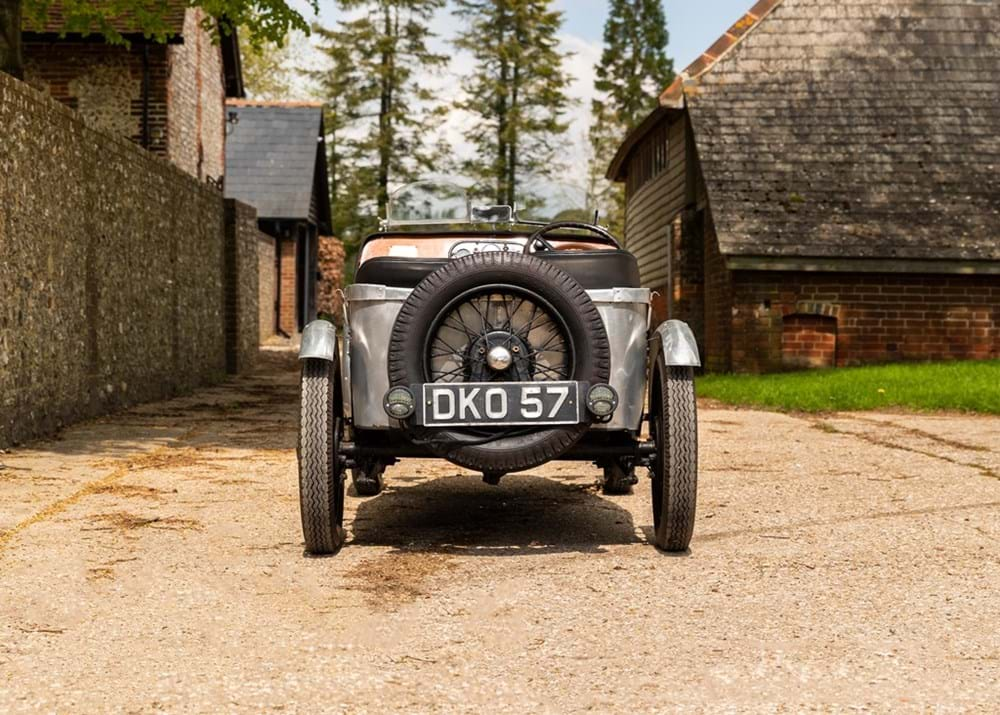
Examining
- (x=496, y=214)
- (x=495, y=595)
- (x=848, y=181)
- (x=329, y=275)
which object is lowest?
(x=495, y=595)

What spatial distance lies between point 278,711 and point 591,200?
51990 mm

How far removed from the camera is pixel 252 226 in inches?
802

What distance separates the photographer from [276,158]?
36969 mm

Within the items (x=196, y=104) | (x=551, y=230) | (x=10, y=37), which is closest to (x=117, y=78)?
(x=196, y=104)

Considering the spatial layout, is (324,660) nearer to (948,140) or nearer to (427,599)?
(427,599)

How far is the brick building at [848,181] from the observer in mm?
19656

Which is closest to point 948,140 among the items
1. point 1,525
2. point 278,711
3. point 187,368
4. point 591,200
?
point 187,368

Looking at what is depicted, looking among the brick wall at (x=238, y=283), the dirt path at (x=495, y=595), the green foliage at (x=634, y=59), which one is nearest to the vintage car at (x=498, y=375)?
the dirt path at (x=495, y=595)

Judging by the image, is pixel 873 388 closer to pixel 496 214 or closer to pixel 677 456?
pixel 496 214

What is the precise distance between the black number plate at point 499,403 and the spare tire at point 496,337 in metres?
0.07

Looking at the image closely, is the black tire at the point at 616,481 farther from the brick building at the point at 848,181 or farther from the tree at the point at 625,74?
the tree at the point at 625,74

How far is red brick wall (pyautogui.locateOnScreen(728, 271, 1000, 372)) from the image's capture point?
2019 centimetres

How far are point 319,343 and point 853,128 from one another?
1749cm

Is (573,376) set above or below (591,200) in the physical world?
below
